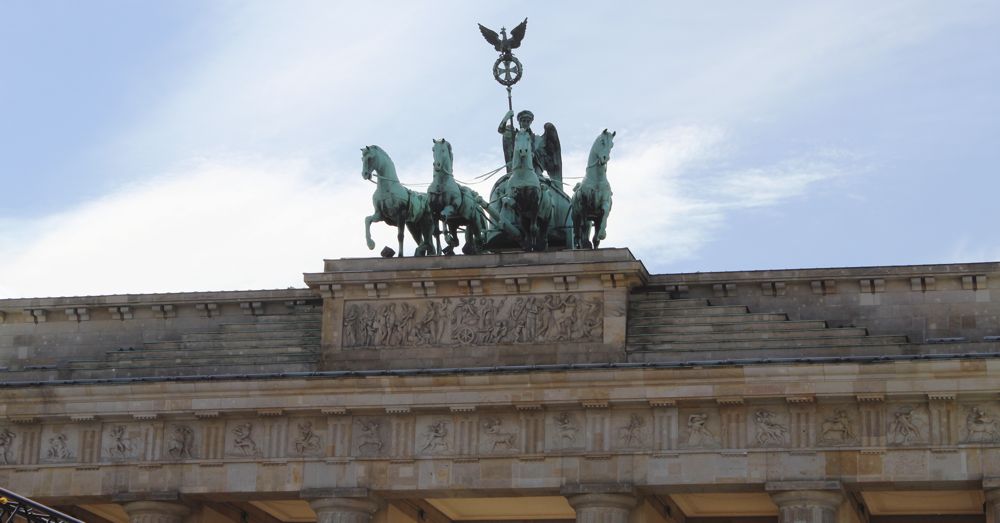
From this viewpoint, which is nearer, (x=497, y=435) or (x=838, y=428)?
(x=838, y=428)

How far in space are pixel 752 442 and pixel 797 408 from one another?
42.2 inches

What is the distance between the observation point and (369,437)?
39.8 metres

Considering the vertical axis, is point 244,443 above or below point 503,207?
below

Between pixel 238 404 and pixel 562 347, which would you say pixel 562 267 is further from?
pixel 238 404

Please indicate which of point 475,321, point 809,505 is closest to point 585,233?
point 475,321

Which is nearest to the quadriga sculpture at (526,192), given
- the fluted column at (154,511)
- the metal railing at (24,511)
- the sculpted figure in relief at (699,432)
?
the sculpted figure in relief at (699,432)

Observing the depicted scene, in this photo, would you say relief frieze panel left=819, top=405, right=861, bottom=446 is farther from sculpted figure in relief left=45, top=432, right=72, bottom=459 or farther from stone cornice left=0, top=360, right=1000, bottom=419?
sculpted figure in relief left=45, top=432, right=72, bottom=459

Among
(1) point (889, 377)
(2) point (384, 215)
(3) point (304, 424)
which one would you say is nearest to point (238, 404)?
(3) point (304, 424)

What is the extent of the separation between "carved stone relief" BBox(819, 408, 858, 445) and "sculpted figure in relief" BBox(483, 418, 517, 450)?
236 inches

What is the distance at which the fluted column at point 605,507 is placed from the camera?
38.3 metres

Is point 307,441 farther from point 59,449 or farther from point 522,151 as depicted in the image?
point 522,151

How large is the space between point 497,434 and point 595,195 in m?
5.69

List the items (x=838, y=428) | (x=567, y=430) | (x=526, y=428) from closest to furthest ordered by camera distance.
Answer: (x=838, y=428) < (x=567, y=430) < (x=526, y=428)

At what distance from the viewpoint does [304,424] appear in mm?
40062
